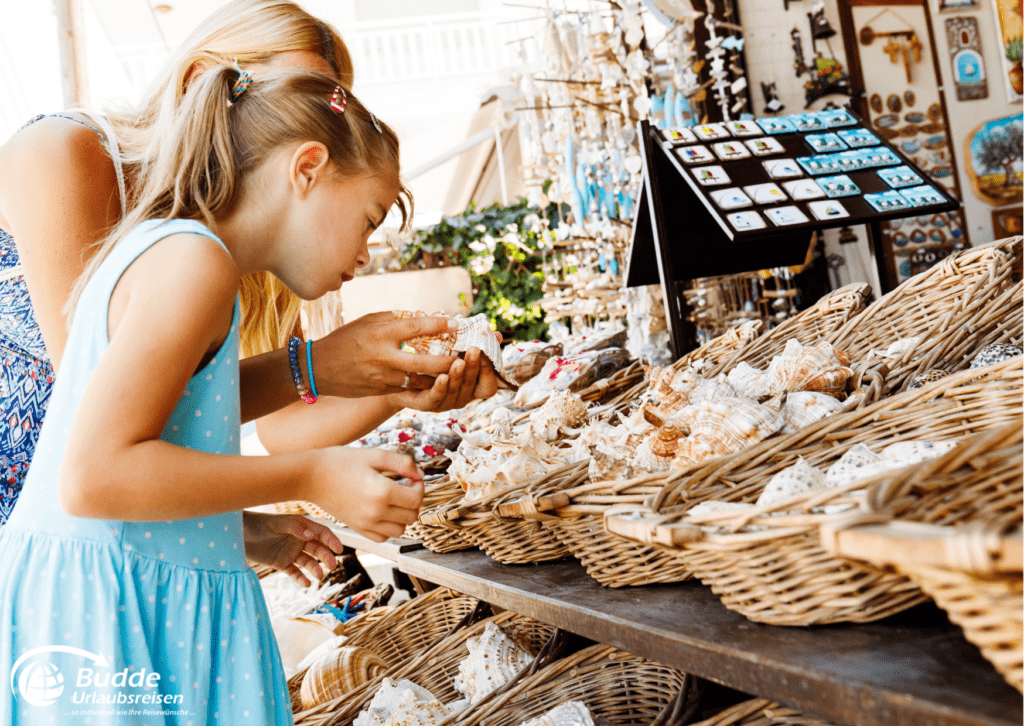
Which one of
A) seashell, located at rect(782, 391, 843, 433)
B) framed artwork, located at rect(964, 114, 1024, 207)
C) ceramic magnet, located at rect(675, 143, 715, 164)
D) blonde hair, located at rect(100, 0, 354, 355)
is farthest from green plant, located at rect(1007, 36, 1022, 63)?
seashell, located at rect(782, 391, 843, 433)

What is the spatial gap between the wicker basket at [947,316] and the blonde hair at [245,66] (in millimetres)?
1014

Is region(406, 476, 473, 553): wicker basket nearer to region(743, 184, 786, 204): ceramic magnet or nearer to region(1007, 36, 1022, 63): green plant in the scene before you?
region(743, 184, 786, 204): ceramic magnet

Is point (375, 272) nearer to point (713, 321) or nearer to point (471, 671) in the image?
point (713, 321)

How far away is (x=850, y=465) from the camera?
31.8 inches

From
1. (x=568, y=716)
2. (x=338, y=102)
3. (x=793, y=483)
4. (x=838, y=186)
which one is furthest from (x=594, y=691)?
(x=838, y=186)

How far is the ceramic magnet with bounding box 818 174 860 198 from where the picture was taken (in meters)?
2.14

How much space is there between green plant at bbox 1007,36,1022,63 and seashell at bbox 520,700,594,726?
4836 mm

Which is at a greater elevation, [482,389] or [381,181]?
[381,181]

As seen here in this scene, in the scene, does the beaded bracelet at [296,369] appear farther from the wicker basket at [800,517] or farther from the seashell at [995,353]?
the seashell at [995,353]

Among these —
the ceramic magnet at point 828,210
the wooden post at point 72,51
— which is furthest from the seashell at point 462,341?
the wooden post at point 72,51

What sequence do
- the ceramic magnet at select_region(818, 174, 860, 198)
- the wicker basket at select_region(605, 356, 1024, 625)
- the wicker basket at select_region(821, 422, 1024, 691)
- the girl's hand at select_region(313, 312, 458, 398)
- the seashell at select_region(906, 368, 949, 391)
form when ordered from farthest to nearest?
the ceramic magnet at select_region(818, 174, 860, 198)
the girl's hand at select_region(313, 312, 458, 398)
the seashell at select_region(906, 368, 949, 391)
the wicker basket at select_region(605, 356, 1024, 625)
the wicker basket at select_region(821, 422, 1024, 691)

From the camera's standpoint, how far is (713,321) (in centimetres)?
370

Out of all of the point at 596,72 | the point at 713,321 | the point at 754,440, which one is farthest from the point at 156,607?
the point at 596,72

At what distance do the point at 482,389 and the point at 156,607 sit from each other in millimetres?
557
